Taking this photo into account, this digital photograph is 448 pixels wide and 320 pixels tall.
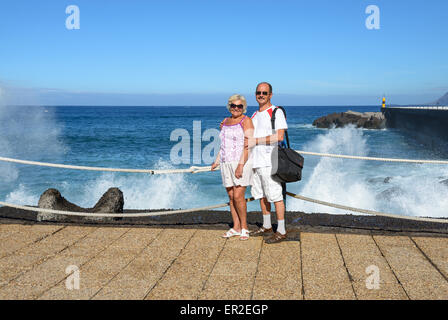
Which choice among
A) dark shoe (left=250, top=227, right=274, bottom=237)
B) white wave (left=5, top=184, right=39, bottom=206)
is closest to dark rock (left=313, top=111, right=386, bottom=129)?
white wave (left=5, top=184, right=39, bottom=206)

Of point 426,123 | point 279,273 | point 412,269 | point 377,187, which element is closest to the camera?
point 279,273

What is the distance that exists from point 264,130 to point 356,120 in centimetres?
5816

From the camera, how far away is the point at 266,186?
452 cm

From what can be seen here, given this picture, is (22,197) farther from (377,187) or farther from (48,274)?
(48,274)

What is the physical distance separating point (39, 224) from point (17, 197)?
14.5 meters

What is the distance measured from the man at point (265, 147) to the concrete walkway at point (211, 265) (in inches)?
19.7

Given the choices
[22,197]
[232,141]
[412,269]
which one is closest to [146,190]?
[22,197]

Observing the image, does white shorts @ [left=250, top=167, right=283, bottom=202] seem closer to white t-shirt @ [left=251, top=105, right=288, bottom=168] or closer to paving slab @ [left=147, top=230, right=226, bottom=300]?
white t-shirt @ [left=251, top=105, right=288, bottom=168]

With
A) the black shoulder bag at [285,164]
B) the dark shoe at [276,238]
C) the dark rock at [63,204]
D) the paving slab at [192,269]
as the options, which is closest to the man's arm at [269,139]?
the black shoulder bag at [285,164]

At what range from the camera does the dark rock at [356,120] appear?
55.9 m

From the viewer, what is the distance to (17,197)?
18.1 meters

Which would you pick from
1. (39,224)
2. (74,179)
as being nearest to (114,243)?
(39,224)

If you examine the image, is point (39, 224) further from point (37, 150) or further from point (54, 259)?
point (37, 150)
